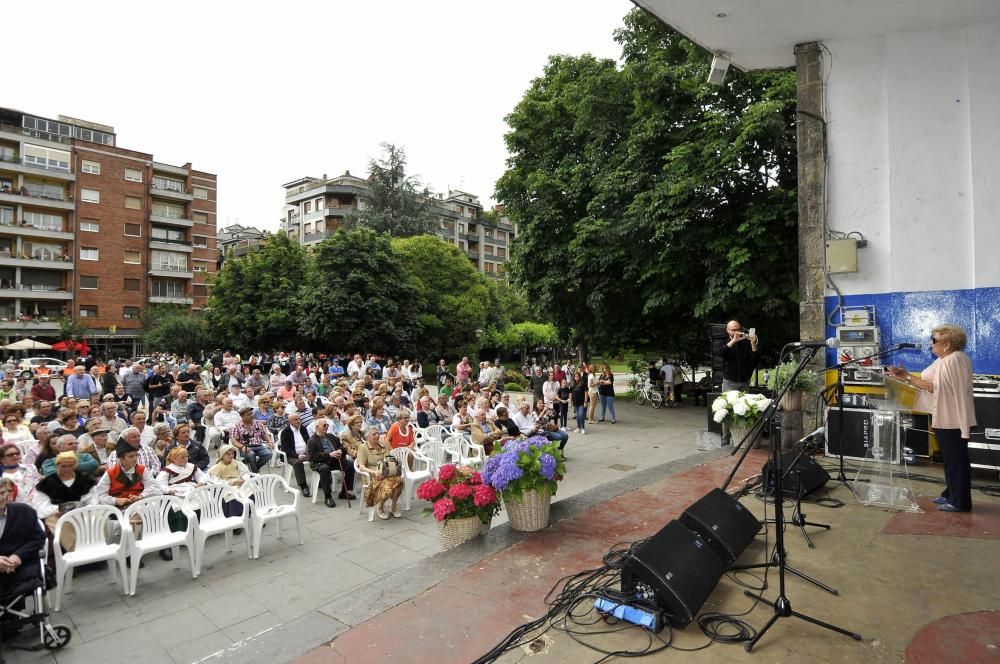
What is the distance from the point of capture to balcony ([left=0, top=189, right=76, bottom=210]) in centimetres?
3750

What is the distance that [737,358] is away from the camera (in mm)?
7203

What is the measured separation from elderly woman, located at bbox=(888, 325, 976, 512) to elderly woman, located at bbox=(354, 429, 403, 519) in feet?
17.4

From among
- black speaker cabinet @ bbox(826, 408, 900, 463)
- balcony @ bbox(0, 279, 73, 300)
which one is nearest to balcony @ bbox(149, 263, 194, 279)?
balcony @ bbox(0, 279, 73, 300)

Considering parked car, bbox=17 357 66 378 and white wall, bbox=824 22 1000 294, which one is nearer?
white wall, bbox=824 22 1000 294

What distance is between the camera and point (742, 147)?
11258 mm

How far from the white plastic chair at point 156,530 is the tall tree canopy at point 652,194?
10.5 m

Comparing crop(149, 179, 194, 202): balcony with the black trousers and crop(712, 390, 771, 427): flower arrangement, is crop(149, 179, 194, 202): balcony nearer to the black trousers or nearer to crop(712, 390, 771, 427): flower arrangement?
crop(712, 390, 771, 427): flower arrangement

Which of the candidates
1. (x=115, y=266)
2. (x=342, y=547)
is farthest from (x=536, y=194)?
(x=115, y=266)

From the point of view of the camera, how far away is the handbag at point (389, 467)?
705 cm

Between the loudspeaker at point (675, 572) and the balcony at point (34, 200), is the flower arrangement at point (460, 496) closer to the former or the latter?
the loudspeaker at point (675, 572)

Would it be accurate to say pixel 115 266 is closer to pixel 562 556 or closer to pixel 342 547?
pixel 342 547

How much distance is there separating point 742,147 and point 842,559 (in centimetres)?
943

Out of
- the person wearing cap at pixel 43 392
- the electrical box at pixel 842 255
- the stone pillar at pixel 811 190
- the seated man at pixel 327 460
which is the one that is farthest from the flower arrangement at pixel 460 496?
the person wearing cap at pixel 43 392

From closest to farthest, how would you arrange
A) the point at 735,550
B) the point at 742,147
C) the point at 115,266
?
the point at 735,550, the point at 742,147, the point at 115,266
